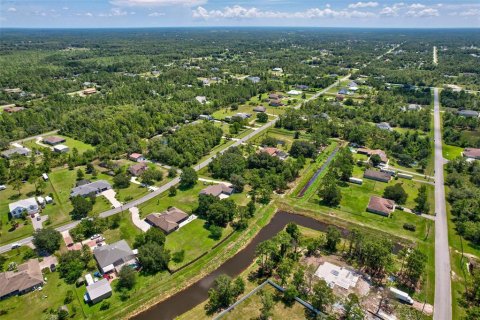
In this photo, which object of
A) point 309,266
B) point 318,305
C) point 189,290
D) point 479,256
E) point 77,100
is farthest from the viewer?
point 77,100

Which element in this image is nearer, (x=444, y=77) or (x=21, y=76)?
(x=21, y=76)

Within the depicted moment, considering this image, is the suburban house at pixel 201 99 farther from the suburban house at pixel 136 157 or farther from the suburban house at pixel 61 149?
the suburban house at pixel 61 149

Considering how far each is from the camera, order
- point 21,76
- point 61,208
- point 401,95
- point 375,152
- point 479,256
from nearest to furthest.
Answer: point 479,256 → point 61,208 → point 375,152 → point 401,95 → point 21,76

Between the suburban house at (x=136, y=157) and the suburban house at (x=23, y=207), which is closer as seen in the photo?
the suburban house at (x=23, y=207)

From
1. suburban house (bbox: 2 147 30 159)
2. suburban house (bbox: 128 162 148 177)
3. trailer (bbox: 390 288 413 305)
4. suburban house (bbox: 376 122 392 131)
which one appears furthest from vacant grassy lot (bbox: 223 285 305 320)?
suburban house (bbox: 376 122 392 131)

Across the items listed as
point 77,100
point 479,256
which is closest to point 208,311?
point 479,256

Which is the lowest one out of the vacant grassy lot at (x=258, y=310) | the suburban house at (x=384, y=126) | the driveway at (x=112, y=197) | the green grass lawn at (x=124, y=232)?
the vacant grassy lot at (x=258, y=310)

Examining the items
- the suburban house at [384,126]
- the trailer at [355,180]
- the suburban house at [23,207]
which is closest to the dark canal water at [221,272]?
the trailer at [355,180]

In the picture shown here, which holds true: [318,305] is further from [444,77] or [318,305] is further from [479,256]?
[444,77]
